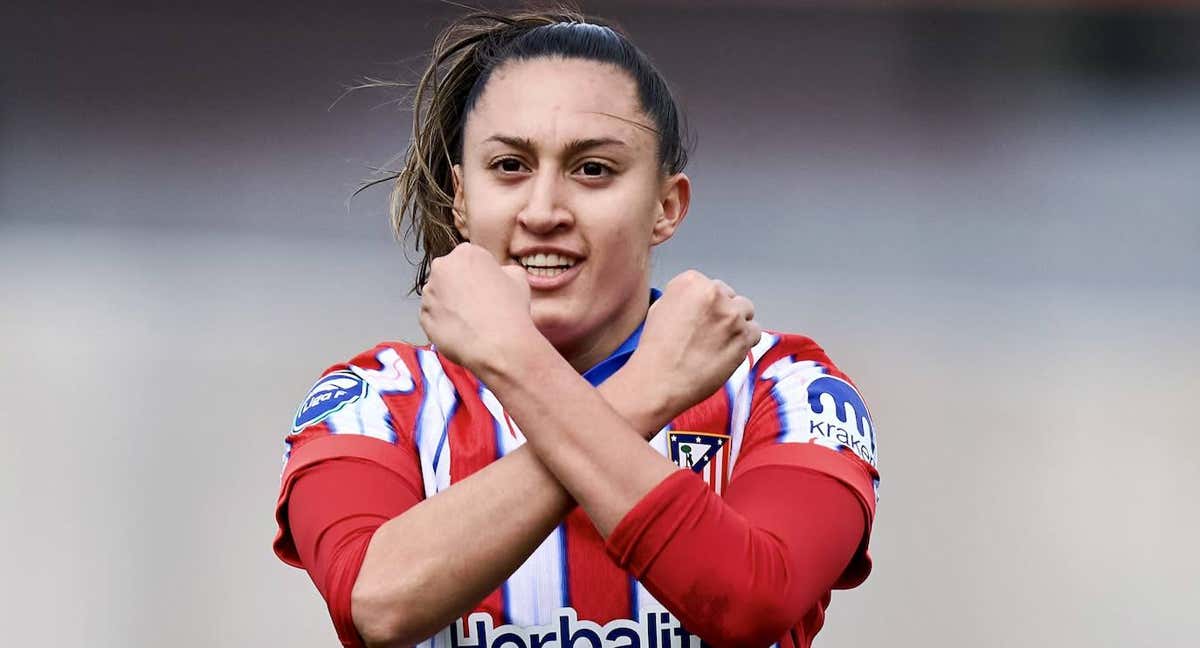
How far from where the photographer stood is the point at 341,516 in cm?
128

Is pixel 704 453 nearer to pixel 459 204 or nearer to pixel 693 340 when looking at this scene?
pixel 693 340

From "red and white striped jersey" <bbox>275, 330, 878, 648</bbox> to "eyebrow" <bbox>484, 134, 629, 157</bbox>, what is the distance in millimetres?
252

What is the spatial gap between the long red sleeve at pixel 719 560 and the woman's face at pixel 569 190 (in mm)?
341

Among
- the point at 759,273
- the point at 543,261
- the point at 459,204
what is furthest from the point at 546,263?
the point at 759,273

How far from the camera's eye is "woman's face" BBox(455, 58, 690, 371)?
1465mm

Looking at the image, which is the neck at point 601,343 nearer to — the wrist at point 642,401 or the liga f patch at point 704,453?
the liga f patch at point 704,453

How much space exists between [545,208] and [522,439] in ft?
0.77

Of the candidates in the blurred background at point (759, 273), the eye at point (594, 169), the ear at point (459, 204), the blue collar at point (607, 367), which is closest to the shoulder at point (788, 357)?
the blue collar at point (607, 367)

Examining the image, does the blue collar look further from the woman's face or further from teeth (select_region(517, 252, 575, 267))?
teeth (select_region(517, 252, 575, 267))

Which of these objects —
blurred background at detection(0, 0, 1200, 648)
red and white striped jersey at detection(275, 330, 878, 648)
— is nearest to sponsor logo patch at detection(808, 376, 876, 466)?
red and white striped jersey at detection(275, 330, 878, 648)
